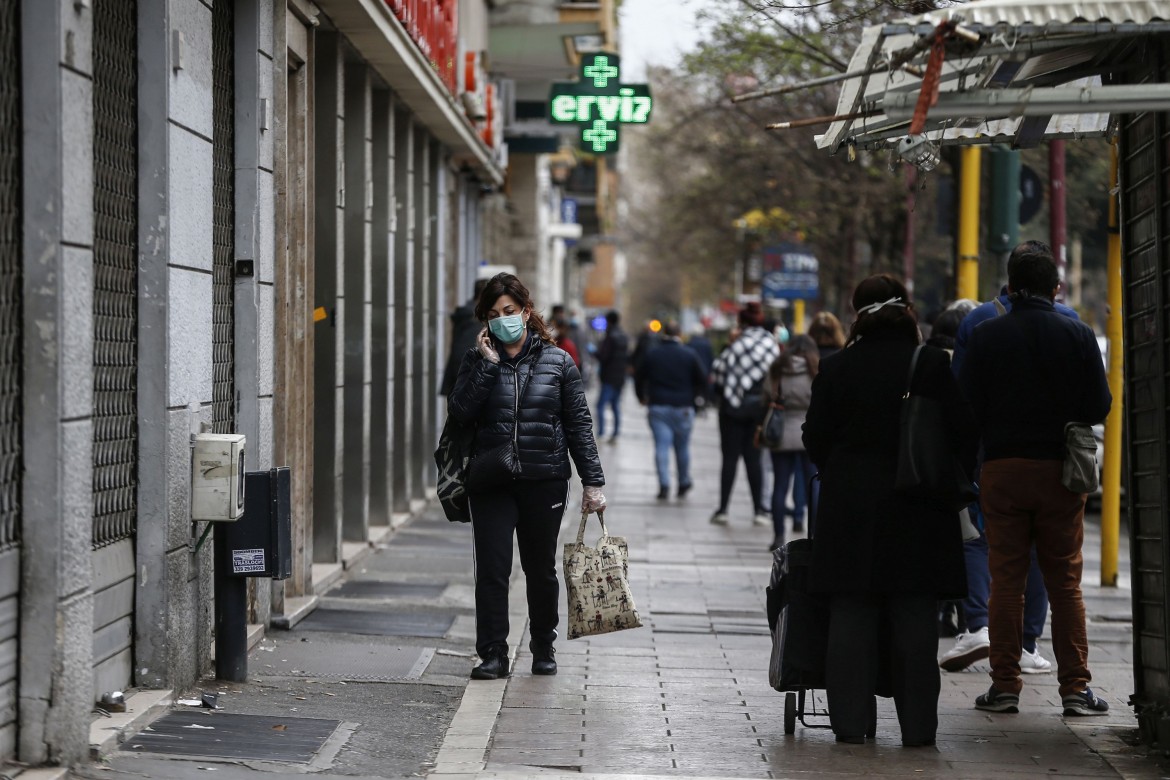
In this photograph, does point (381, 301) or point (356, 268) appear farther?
point (381, 301)

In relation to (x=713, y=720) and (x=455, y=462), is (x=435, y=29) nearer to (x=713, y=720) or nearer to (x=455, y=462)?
(x=455, y=462)

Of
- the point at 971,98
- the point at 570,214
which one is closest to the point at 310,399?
the point at 971,98

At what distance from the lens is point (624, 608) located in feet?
26.5

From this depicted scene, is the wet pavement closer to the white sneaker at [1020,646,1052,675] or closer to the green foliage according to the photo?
the white sneaker at [1020,646,1052,675]

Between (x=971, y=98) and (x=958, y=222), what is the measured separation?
9.68 meters

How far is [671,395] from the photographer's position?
1898 centimetres

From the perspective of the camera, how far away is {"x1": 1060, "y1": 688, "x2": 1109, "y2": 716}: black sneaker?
305 inches

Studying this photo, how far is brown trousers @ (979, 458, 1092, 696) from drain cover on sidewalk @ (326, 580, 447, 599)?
4.37 metres

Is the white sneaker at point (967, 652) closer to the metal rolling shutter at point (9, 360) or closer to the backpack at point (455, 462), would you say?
the backpack at point (455, 462)

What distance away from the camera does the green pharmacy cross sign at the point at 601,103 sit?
2041 cm

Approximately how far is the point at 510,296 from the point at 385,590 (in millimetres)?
3731

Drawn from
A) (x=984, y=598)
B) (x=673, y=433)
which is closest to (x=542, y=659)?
(x=984, y=598)

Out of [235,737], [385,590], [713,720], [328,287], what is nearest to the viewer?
[235,737]

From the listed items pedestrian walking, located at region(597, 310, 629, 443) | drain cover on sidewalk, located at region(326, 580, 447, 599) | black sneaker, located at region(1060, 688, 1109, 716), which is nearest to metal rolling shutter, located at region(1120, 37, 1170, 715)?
black sneaker, located at region(1060, 688, 1109, 716)
